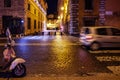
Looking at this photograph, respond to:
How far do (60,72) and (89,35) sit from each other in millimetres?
8850

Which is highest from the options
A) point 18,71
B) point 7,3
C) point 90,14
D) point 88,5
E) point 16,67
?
point 7,3

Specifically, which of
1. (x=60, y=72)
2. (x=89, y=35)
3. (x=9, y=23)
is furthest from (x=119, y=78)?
(x=9, y=23)

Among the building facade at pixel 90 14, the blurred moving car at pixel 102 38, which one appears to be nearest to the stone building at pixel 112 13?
the building facade at pixel 90 14

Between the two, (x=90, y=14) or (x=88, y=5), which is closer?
(x=90, y=14)

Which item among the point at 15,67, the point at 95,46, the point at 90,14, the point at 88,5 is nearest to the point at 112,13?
the point at 90,14

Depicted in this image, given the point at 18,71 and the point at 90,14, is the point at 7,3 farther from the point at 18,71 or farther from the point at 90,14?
the point at 18,71

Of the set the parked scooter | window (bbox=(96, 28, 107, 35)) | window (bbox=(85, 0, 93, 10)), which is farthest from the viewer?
window (bbox=(85, 0, 93, 10))

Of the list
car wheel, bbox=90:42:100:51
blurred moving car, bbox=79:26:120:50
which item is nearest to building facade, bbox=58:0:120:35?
blurred moving car, bbox=79:26:120:50

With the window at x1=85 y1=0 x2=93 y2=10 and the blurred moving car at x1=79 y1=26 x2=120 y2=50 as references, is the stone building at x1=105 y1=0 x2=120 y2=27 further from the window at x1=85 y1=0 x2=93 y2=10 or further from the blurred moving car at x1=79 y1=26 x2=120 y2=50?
the blurred moving car at x1=79 y1=26 x2=120 y2=50

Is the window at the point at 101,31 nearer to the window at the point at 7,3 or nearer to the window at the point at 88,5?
the window at the point at 88,5

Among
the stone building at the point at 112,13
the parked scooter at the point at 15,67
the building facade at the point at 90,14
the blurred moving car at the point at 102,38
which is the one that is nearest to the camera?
the parked scooter at the point at 15,67

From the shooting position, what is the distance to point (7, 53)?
9.70 meters

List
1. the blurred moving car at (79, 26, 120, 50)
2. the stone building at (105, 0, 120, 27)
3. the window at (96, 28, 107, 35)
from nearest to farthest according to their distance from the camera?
the blurred moving car at (79, 26, 120, 50)
the window at (96, 28, 107, 35)
the stone building at (105, 0, 120, 27)

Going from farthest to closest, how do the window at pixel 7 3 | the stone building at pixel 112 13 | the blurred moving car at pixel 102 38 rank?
the window at pixel 7 3 < the stone building at pixel 112 13 < the blurred moving car at pixel 102 38
